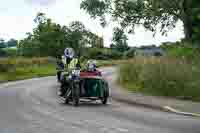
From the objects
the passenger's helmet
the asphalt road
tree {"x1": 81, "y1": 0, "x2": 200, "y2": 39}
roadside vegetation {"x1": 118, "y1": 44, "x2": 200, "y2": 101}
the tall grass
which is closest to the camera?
the asphalt road

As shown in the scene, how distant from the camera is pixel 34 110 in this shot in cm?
1683

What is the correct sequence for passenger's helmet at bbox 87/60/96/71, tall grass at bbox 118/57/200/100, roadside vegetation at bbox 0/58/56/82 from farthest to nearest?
roadside vegetation at bbox 0/58/56/82 → tall grass at bbox 118/57/200/100 → passenger's helmet at bbox 87/60/96/71

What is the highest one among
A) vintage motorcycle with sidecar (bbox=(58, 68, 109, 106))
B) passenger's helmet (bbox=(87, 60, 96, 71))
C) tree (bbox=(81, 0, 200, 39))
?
tree (bbox=(81, 0, 200, 39))

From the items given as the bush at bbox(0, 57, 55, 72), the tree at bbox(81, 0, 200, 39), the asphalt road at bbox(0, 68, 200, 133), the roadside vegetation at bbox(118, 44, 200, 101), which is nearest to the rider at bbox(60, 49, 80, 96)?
the asphalt road at bbox(0, 68, 200, 133)

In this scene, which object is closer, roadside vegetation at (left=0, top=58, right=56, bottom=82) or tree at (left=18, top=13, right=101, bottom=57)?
roadside vegetation at (left=0, top=58, right=56, bottom=82)

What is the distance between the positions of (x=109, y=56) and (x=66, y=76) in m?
78.9

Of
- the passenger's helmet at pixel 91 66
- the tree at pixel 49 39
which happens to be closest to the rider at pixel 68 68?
the passenger's helmet at pixel 91 66

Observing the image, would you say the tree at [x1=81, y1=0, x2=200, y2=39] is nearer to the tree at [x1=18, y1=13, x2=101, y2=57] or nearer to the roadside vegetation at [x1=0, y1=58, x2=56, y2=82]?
the roadside vegetation at [x1=0, y1=58, x2=56, y2=82]

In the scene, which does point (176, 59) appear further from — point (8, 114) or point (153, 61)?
point (8, 114)

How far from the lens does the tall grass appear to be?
20.7 m

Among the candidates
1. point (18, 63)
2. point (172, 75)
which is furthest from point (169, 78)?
point (18, 63)

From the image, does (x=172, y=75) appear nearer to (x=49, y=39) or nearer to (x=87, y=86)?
(x=87, y=86)

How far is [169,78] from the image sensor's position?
73.9 feet

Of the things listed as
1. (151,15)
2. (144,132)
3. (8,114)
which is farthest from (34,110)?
(151,15)
